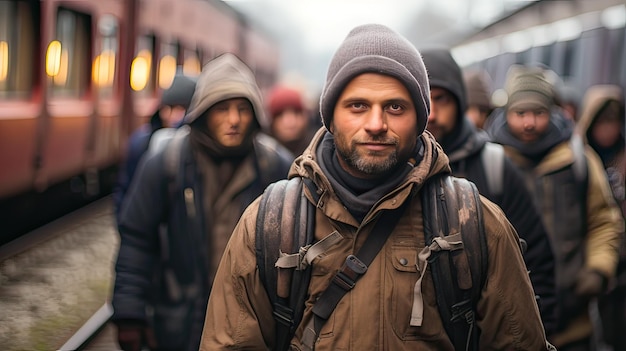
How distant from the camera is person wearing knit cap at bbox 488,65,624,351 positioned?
4582 millimetres

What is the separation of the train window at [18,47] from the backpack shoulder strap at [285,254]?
7446mm

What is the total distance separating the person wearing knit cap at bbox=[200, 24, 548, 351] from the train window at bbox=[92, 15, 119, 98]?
1085cm

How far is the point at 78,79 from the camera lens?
488 inches

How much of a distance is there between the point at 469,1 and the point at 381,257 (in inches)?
1995

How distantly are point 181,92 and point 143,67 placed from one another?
8.91 m

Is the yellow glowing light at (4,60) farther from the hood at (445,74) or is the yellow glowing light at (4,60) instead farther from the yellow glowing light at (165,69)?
the yellow glowing light at (165,69)

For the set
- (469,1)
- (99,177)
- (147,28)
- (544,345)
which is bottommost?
(99,177)

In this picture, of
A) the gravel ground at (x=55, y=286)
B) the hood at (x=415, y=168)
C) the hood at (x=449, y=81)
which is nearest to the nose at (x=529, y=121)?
the hood at (x=449, y=81)

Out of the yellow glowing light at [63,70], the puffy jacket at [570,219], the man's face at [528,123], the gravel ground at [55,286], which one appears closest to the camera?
the puffy jacket at [570,219]

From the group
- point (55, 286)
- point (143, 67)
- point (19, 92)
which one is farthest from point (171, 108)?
point (143, 67)

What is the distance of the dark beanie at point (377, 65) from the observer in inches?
94.3

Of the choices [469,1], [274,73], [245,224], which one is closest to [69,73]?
[245,224]

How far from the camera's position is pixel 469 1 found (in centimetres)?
5141

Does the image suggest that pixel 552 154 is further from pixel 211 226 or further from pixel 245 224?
pixel 245 224
